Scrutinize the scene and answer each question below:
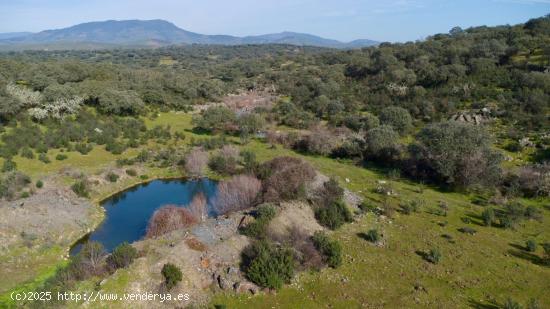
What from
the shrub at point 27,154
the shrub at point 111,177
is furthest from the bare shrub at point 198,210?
the shrub at point 27,154

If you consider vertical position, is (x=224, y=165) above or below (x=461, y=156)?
below

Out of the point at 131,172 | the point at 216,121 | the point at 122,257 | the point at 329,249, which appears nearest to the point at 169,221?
the point at 122,257

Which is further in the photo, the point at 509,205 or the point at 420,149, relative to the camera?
→ the point at 420,149

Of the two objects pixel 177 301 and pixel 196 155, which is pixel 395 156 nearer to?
pixel 196 155

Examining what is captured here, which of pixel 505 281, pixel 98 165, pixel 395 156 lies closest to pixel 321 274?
pixel 505 281

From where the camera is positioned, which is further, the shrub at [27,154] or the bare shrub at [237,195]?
the shrub at [27,154]

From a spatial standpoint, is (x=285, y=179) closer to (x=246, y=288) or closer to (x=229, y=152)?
(x=246, y=288)

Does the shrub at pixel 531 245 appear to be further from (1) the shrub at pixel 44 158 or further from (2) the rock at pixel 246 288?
(1) the shrub at pixel 44 158
